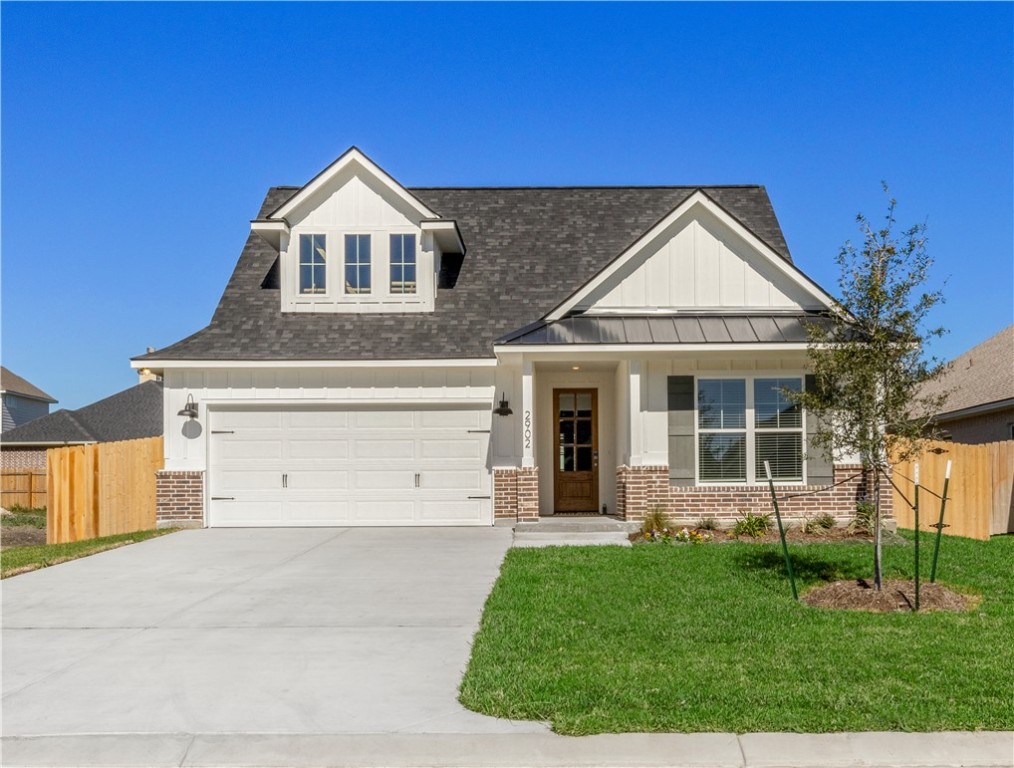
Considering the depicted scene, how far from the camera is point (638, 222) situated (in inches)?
791

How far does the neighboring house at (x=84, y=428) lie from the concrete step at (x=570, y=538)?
940 inches

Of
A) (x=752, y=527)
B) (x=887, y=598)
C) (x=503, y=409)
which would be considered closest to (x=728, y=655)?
(x=887, y=598)

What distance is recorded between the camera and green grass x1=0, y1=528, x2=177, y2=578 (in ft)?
41.6

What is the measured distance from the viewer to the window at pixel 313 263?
722 inches

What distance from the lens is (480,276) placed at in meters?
19.1

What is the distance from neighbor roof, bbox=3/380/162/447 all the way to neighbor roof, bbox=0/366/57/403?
8.47 meters

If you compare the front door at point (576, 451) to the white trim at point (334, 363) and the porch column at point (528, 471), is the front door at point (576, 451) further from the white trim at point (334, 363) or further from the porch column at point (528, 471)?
the white trim at point (334, 363)

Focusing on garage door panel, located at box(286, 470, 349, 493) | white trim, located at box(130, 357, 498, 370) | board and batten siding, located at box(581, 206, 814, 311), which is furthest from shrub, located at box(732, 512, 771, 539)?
garage door panel, located at box(286, 470, 349, 493)

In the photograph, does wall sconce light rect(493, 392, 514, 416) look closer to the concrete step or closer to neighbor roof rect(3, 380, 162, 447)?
the concrete step

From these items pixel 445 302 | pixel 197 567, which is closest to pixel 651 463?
pixel 445 302

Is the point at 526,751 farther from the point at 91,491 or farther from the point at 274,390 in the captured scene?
the point at 91,491

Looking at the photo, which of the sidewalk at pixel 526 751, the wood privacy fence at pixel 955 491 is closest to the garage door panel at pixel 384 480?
the wood privacy fence at pixel 955 491

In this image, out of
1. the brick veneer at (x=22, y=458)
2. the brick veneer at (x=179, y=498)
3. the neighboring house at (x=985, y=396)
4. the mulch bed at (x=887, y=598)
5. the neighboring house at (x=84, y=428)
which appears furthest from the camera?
the brick veneer at (x=22, y=458)

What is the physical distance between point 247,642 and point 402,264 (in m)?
11.4
